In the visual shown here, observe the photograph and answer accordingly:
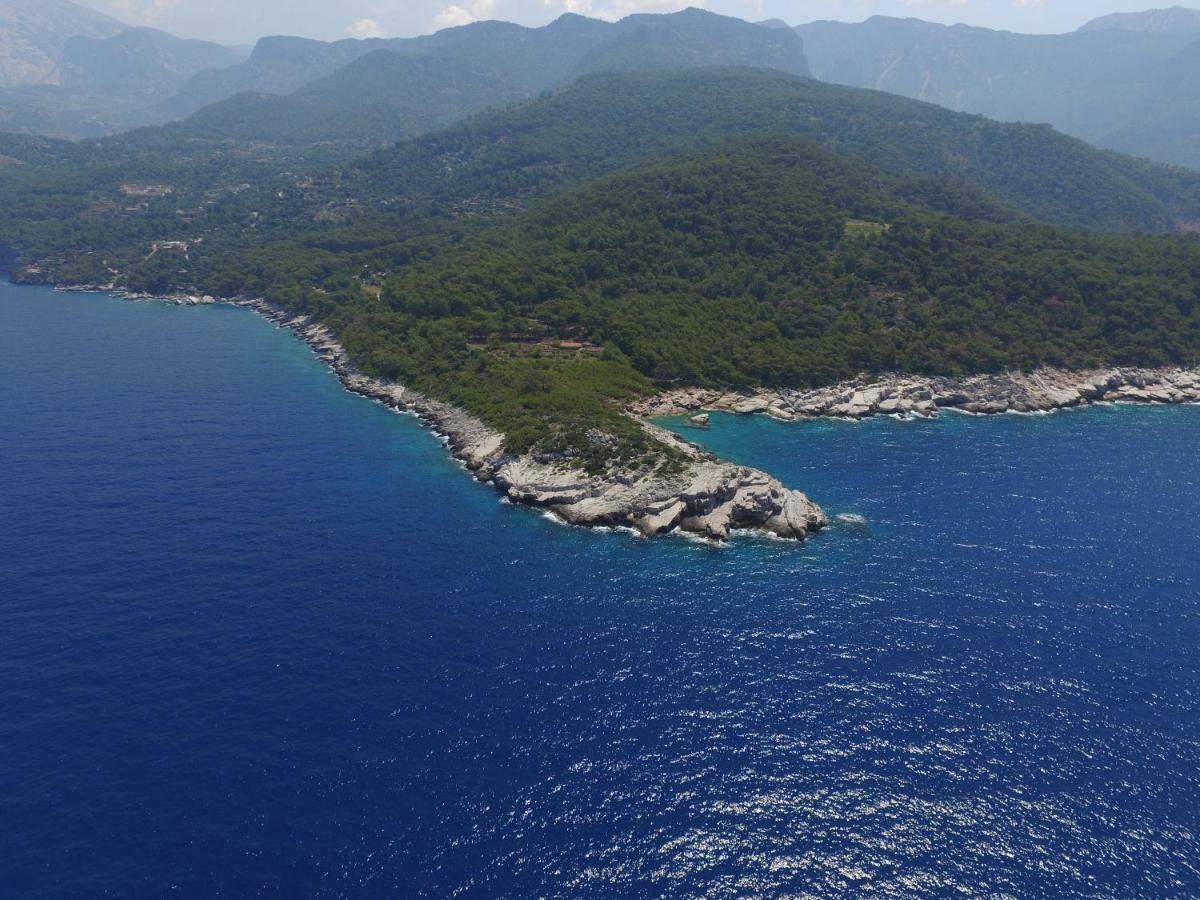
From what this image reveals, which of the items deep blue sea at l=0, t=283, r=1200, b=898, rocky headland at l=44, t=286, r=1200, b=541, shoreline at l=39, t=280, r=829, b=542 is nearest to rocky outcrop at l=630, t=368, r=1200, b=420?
rocky headland at l=44, t=286, r=1200, b=541

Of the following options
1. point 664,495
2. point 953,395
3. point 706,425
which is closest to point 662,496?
point 664,495

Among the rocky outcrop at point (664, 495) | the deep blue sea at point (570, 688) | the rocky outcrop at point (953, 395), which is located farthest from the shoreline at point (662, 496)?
the rocky outcrop at point (953, 395)

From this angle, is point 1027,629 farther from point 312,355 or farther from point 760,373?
point 312,355

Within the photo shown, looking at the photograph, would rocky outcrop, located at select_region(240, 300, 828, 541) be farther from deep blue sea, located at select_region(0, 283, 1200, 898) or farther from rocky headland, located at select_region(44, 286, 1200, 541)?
deep blue sea, located at select_region(0, 283, 1200, 898)

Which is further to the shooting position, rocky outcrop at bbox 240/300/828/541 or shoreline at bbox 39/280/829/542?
rocky outcrop at bbox 240/300/828/541

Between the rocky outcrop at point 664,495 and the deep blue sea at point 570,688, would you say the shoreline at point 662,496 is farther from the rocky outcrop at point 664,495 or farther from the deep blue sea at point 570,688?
the deep blue sea at point 570,688

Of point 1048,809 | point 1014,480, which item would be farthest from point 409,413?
point 1048,809
